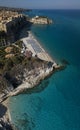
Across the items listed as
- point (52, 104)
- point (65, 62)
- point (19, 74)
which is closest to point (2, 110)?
point (52, 104)

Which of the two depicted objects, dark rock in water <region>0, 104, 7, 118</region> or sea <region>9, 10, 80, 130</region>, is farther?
dark rock in water <region>0, 104, 7, 118</region>

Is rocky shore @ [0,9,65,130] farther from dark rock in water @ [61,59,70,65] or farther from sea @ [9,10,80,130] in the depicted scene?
dark rock in water @ [61,59,70,65]

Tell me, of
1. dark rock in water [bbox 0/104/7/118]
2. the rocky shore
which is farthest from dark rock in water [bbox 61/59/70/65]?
dark rock in water [bbox 0/104/7/118]

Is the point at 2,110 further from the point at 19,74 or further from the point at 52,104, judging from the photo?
the point at 19,74

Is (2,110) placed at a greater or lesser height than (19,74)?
lesser

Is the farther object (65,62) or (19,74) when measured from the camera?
(65,62)

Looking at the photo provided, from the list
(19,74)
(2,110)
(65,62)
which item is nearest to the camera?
(2,110)

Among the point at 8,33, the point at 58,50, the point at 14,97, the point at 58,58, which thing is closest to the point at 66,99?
the point at 14,97

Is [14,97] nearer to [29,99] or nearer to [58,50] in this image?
[29,99]

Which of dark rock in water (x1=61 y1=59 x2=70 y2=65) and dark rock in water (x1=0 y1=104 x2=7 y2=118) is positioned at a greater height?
dark rock in water (x1=61 y1=59 x2=70 y2=65)

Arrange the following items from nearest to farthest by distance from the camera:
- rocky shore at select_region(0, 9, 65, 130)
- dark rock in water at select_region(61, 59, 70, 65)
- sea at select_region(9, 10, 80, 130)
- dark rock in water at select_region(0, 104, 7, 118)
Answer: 1. sea at select_region(9, 10, 80, 130)
2. dark rock in water at select_region(0, 104, 7, 118)
3. rocky shore at select_region(0, 9, 65, 130)
4. dark rock in water at select_region(61, 59, 70, 65)

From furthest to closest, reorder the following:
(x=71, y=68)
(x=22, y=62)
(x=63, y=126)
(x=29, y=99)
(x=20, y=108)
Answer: (x=71, y=68)
(x=22, y=62)
(x=29, y=99)
(x=20, y=108)
(x=63, y=126)
